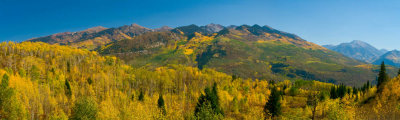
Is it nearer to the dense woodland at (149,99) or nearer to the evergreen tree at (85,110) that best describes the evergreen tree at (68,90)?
the dense woodland at (149,99)

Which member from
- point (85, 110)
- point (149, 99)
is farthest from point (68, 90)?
Answer: point (85, 110)

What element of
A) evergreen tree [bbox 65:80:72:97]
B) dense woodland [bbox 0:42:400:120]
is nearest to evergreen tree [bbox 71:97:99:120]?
dense woodland [bbox 0:42:400:120]

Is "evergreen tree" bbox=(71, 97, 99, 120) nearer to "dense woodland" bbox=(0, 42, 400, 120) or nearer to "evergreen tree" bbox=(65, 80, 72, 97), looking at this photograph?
"dense woodland" bbox=(0, 42, 400, 120)

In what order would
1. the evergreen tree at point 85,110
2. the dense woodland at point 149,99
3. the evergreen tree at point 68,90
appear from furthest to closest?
the evergreen tree at point 68,90 < the evergreen tree at point 85,110 < the dense woodland at point 149,99

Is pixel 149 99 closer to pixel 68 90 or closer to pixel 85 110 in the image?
pixel 85 110

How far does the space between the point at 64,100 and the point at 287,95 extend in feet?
540

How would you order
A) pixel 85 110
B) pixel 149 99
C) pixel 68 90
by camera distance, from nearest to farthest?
pixel 85 110 → pixel 149 99 → pixel 68 90

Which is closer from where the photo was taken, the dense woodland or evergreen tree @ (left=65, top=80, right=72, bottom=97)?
the dense woodland

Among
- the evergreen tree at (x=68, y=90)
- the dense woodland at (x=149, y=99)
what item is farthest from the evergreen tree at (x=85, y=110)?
the evergreen tree at (x=68, y=90)

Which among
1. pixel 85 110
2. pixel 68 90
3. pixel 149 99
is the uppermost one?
pixel 85 110

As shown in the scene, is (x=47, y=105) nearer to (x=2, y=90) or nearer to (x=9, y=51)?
(x=2, y=90)

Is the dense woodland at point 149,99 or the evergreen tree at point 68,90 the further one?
the evergreen tree at point 68,90

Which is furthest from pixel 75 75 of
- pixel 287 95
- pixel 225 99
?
pixel 287 95

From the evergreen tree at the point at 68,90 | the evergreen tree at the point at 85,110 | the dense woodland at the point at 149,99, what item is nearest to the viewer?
the dense woodland at the point at 149,99
